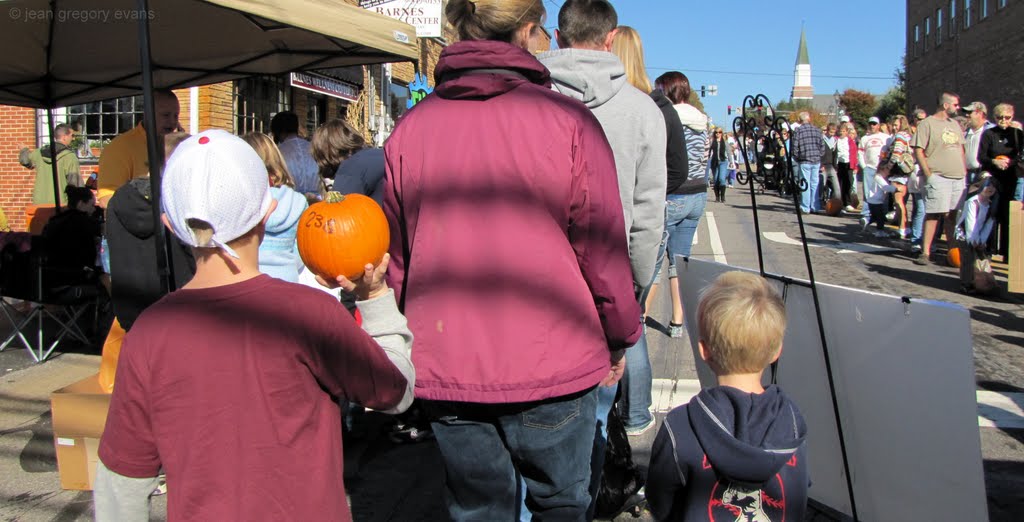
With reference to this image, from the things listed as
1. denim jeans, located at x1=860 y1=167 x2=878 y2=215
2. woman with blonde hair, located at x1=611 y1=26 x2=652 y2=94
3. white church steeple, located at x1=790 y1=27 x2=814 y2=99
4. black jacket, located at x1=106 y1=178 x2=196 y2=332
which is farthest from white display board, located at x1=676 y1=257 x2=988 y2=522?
white church steeple, located at x1=790 y1=27 x2=814 y2=99

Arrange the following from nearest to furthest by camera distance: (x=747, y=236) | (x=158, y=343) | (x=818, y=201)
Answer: (x=158, y=343) → (x=747, y=236) → (x=818, y=201)

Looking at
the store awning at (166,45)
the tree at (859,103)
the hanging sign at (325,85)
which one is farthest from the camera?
the tree at (859,103)

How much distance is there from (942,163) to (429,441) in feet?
25.4

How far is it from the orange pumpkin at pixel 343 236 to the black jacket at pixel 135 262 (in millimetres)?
2077

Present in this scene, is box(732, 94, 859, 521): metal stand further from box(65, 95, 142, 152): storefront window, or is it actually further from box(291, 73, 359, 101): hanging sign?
box(291, 73, 359, 101): hanging sign

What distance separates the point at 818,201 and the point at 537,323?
16.5m

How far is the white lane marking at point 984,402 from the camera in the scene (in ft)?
15.5

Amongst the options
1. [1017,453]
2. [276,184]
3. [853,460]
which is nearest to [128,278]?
[276,184]

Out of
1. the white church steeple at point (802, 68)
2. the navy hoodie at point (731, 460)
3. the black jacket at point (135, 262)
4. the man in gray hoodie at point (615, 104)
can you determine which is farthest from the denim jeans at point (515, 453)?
the white church steeple at point (802, 68)

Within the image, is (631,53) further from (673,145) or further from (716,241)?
(716,241)

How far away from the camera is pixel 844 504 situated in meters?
3.21

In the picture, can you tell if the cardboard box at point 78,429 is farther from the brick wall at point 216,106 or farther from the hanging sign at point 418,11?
the hanging sign at point 418,11

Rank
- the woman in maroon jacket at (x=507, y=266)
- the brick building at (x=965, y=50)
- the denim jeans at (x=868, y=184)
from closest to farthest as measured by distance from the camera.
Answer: the woman in maroon jacket at (x=507, y=266)
the denim jeans at (x=868, y=184)
the brick building at (x=965, y=50)

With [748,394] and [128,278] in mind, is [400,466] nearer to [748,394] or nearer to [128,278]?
[128,278]
